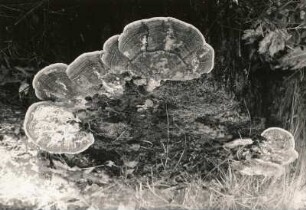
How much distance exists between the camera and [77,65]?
6.04 ft

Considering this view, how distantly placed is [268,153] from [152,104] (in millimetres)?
685

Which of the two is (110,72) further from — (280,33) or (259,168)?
(259,168)

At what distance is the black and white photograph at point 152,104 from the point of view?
1872mm

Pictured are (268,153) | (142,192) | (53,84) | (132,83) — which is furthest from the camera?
(142,192)

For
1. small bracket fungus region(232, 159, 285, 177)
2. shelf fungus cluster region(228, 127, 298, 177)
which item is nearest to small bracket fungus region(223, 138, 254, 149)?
shelf fungus cluster region(228, 127, 298, 177)

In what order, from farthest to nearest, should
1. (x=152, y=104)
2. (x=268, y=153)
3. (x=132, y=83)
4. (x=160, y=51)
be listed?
(x=268, y=153), (x=152, y=104), (x=132, y=83), (x=160, y=51)

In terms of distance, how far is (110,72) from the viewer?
1.91m

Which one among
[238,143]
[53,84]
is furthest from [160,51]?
[238,143]

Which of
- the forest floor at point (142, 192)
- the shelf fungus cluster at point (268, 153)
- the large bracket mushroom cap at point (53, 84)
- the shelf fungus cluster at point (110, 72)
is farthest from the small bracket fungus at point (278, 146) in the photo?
the large bracket mushroom cap at point (53, 84)

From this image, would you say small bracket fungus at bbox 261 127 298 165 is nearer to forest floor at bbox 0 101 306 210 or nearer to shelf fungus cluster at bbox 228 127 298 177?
shelf fungus cluster at bbox 228 127 298 177

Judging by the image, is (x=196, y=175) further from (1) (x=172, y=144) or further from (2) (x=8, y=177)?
(2) (x=8, y=177)

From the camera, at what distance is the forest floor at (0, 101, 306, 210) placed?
2.31 metres

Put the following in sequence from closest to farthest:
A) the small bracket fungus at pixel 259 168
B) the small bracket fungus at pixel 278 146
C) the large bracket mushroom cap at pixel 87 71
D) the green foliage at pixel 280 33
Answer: the large bracket mushroom cap at pixel 87 71, the green foliage at pixel 280 33, the small bracket fungus at pixel 278 146, the small bracket fungus at pixel 259 168

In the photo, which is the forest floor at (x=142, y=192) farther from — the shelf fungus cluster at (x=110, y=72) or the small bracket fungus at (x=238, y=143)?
the shelf fungus cluster at (x=110, y=72)
